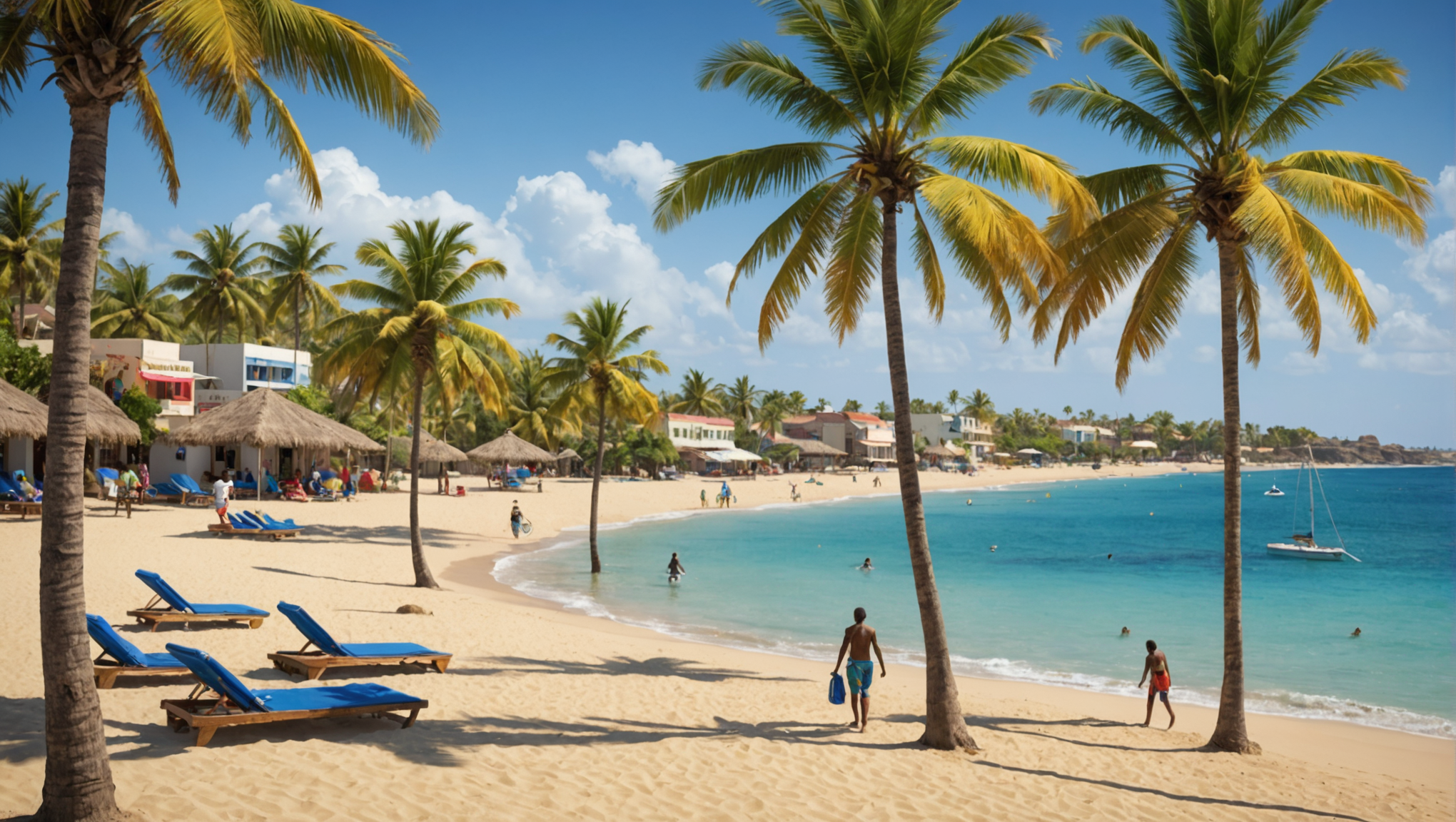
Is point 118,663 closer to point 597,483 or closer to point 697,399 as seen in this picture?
point 597,483

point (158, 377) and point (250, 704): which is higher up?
point (158, 377)

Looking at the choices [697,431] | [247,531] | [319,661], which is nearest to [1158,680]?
[319,661]

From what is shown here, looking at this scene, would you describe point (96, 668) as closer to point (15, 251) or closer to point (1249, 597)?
point (1249, 597)

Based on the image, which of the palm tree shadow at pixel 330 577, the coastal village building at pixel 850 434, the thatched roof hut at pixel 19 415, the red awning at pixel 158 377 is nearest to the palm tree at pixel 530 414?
the red awning at pixel 158 377

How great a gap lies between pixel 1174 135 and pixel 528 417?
50.3 metres

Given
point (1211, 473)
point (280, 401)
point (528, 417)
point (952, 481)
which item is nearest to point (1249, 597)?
point (280, 401)

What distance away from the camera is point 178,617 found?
10570 millimetres

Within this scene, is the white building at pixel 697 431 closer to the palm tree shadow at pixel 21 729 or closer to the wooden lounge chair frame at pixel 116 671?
the wooden lounge chair frame at pixel 116 671

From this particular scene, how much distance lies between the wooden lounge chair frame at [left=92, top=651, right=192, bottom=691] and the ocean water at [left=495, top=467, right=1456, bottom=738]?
898cm

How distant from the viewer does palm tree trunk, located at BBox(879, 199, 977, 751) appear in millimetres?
7906

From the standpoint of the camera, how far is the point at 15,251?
3173cm

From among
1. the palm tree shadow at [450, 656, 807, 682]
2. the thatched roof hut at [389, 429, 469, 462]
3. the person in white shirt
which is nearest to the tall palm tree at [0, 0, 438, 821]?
the palm tree shadow at [450, 656, 807, 682]

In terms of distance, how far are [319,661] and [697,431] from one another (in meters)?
64.8

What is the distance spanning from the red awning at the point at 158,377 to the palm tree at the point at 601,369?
18.7 metres
